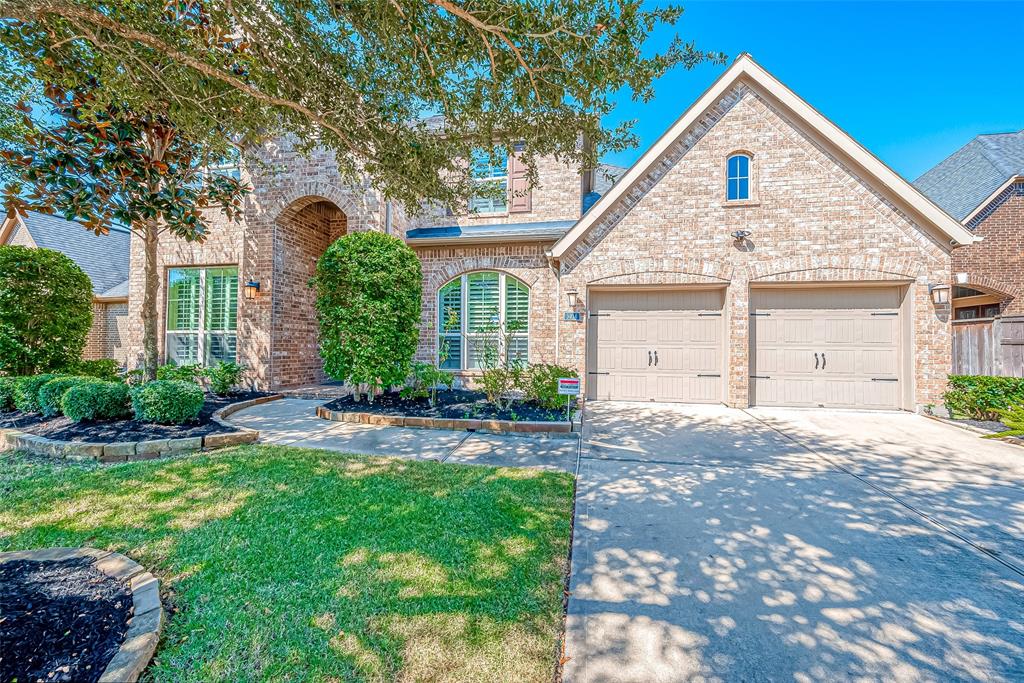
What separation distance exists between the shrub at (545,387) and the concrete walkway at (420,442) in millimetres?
1524

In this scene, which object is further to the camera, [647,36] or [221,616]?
[647,36]

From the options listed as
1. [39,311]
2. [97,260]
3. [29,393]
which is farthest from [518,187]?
[97,260]

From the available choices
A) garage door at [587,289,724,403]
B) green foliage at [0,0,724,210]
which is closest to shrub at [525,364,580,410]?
garage door at [587,289,724,403]

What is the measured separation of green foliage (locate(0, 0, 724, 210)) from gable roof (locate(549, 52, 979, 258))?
9.48 ft

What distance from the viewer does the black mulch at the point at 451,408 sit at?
6.50 metres

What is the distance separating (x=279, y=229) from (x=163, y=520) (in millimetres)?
8152

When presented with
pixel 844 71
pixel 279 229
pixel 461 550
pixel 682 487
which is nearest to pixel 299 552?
pixel 461 550

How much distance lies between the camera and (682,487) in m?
3.87

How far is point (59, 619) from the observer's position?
6.55 ft

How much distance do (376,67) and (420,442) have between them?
16.6 feet

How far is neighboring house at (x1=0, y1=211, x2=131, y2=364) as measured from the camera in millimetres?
12297

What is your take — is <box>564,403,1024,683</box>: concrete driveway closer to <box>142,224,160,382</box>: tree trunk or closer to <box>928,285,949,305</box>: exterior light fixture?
<box>928,285,949,305</box>: exterior light fixture

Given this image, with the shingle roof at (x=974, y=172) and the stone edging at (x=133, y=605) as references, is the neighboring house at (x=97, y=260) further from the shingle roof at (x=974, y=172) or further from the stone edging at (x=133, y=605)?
the shingle roof at (x=974, y=172)

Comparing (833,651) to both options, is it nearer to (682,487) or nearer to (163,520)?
(682,487)
